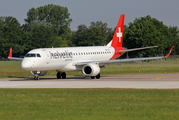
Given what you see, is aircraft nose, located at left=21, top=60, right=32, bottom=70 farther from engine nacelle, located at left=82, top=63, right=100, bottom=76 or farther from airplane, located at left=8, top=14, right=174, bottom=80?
engine nacelle, located at left=82, top=63, right=100, bottom=76

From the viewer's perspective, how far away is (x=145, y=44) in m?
105

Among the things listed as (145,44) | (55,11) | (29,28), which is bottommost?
(145,44)

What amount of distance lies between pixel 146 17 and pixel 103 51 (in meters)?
93.3

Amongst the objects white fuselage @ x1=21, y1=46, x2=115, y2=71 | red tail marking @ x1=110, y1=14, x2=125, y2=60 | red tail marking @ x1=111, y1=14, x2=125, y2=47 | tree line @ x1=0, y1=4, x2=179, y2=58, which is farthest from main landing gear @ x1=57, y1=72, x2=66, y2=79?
tree line @ x1=0, y1=4, x2=179, y2=58

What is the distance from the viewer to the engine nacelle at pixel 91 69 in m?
38.5

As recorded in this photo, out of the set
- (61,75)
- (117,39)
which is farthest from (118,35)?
(61,75)

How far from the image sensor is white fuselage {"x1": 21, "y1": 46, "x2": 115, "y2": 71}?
117 ft

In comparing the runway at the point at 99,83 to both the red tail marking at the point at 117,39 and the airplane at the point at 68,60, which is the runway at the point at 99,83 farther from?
the red tail marking at the point at 117,39
